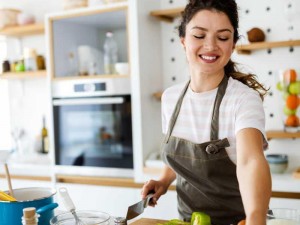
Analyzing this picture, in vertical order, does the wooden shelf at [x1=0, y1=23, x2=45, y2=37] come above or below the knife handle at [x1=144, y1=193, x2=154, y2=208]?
above

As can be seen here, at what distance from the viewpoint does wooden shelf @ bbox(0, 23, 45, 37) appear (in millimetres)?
3197

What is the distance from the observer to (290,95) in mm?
2477

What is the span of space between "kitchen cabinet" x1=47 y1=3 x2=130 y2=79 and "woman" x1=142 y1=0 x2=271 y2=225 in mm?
1456

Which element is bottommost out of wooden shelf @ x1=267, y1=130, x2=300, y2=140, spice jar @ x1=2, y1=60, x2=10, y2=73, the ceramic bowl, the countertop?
the countertop

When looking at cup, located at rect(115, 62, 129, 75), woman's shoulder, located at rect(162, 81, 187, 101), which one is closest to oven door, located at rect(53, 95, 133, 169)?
cup, located at rect(115, 62, 129, 75)

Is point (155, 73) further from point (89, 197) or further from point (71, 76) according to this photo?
point (89, 197)

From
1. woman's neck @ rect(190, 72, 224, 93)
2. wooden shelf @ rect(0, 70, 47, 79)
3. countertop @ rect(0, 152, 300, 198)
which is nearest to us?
woman's neck @ rect(190, 72, 224, 93)

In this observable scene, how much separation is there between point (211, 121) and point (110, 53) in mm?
1709

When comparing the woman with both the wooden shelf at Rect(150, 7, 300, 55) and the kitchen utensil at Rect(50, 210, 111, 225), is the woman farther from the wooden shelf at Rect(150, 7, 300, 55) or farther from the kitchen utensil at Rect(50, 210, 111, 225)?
the wooden shelf at Rect(150, 7, 300, 55)

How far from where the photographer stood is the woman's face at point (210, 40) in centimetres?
131

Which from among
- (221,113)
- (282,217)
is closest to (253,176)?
(282,217)

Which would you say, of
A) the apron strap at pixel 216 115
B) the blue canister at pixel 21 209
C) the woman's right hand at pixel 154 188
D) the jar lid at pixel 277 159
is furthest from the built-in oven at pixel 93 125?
the blue canister at pixel 21 209

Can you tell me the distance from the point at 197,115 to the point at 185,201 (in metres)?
0.31

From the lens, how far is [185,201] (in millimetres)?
1505
